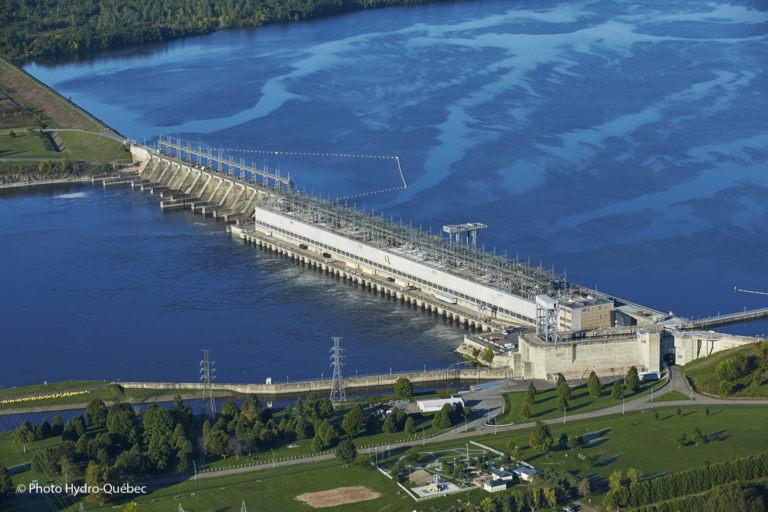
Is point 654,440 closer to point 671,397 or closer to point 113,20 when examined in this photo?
point 671,397

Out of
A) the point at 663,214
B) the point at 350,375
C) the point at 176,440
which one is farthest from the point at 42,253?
the point at 663,214

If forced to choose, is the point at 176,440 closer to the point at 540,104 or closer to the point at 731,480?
the point at 731,480

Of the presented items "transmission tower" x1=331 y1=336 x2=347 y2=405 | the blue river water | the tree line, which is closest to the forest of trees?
the blue river water

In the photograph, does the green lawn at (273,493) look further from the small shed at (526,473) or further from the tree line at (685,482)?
the tree line at (685,482)

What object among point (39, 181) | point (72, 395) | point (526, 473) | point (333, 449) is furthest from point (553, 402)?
point (39, 181)

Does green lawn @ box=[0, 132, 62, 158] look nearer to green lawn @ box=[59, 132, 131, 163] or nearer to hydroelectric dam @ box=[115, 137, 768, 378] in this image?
green lawn @ box=[59, 132, 131, 163]
